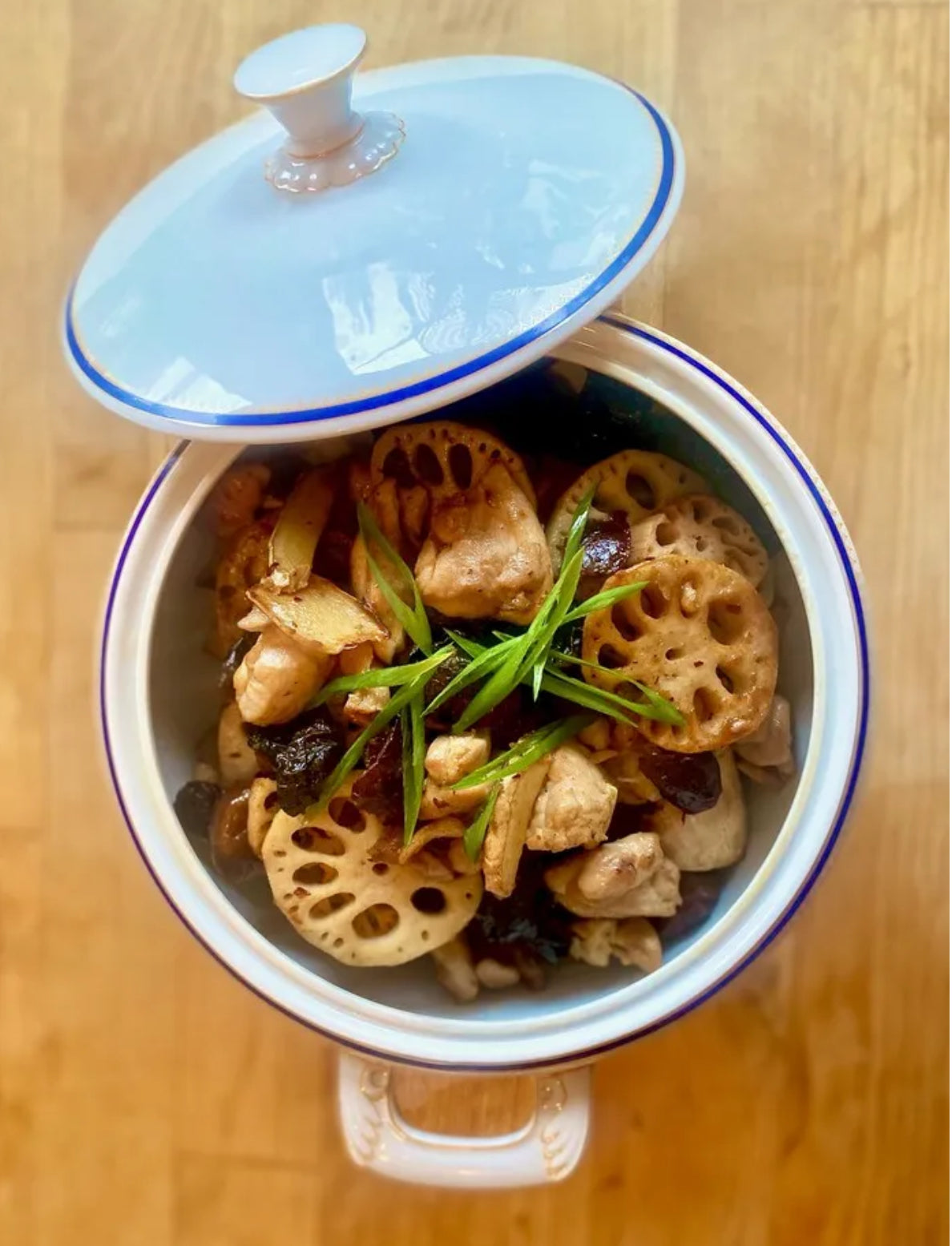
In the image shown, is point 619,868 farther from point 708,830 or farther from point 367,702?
point 367,702

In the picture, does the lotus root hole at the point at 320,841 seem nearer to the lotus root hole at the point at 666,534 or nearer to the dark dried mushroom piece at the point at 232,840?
the dark dried mushroom piece at the point at 232,840

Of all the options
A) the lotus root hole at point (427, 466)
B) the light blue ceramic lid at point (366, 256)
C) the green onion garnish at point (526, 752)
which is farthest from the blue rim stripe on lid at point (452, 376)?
the green onion garnish at point (526, 752)

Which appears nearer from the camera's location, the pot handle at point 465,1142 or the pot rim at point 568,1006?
the pot rim at point 568,1006

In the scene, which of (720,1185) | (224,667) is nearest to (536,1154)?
(720,1185)

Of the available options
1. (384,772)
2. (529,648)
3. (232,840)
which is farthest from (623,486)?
(232,840)

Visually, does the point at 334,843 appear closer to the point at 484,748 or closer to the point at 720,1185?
the point at 484,748

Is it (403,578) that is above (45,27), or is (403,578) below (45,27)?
below
